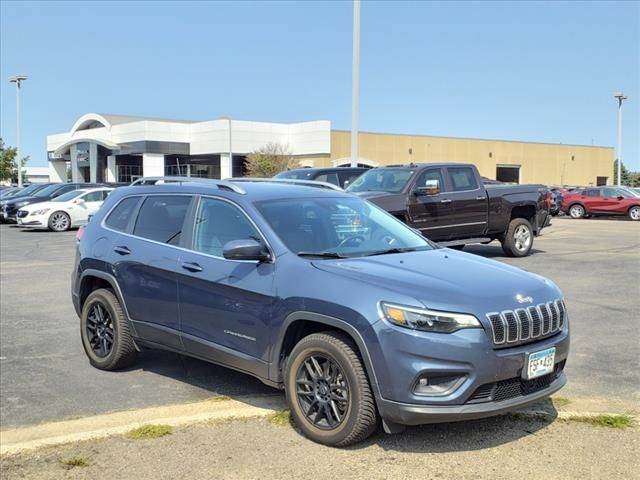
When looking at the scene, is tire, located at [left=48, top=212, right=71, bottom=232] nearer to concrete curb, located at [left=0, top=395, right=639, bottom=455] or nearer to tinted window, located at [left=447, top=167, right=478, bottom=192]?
tinted window, located at [left=447, top=167, right=478, bottom=192]

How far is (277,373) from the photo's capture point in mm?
4660

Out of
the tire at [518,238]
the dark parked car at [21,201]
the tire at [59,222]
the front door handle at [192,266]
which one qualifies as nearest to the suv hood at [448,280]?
the front door handle at [192,266]

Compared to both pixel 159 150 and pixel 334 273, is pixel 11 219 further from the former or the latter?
pixel 159 150

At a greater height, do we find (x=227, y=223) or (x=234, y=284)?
(x=227, y=223)

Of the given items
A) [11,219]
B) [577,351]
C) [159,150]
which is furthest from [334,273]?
[159,150]

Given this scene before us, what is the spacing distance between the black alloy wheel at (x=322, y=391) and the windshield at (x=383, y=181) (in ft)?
27.6

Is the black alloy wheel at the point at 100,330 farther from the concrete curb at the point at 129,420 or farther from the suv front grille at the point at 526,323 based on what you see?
the suv front grille at the point at 526,323

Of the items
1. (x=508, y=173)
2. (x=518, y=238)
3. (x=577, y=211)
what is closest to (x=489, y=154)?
(x=508, y=173)

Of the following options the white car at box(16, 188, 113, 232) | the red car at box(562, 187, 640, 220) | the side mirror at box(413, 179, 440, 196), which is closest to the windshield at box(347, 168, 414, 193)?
the side mirror at box(413, 179, 440, 196)

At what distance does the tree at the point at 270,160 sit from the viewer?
54812mm

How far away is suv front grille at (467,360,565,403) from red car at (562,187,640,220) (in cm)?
2966

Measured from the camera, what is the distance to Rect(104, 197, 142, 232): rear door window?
6.33 meters

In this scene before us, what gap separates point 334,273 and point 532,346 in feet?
4.42

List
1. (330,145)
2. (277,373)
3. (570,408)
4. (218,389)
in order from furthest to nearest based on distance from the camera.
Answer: (330,145)
(218,389)
(570,408)
(277,373)
